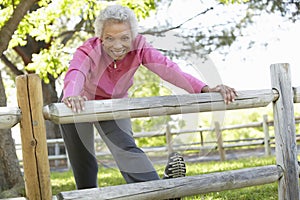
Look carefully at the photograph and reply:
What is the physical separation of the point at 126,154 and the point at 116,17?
2.88ft

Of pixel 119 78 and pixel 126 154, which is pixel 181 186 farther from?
pixel 119 78

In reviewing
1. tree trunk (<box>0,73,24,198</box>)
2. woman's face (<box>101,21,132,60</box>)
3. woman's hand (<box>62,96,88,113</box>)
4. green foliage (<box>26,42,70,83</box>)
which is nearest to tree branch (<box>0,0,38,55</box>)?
tree trunk (<box>0,73,24,198</box>)

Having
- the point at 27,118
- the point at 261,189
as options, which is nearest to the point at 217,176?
the point at 27,118

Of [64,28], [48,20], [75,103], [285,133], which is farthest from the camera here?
[64,28]

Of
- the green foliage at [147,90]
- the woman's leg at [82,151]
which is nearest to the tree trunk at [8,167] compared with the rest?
the green foliage at [147,90]

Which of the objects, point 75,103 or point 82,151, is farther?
point 82,151

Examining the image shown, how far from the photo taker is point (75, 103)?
8.98ft

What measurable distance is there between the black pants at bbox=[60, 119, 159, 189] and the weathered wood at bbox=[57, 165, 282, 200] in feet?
0.63

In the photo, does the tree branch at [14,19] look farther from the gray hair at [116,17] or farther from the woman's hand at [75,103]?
the woman's hand at [75,103]

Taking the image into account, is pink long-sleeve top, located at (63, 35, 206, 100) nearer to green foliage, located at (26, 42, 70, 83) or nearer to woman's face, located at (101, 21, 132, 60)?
woman's face, located at (101, 21, 132, 60)

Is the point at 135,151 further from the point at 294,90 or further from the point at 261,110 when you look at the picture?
the point at 261,110

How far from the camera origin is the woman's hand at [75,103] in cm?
272

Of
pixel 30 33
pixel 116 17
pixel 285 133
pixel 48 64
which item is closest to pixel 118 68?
pixel 116 17

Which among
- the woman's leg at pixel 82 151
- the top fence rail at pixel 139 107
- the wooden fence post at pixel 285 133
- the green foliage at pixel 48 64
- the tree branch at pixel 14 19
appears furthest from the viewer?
the green foliage at pixel 48 64
